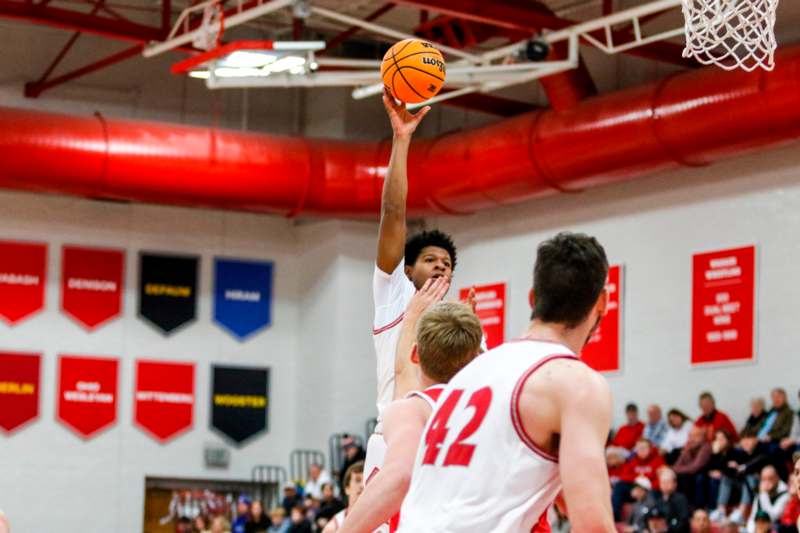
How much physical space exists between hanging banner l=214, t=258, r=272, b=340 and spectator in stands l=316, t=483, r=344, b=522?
445cm

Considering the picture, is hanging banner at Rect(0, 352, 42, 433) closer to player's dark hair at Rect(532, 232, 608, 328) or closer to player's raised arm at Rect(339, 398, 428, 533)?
player's raised arm at Rect(339, 398, 428, 533)

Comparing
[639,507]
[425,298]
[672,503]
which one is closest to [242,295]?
[639,507]

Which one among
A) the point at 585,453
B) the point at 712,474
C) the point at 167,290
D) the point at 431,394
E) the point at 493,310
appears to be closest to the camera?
the point at 585,453

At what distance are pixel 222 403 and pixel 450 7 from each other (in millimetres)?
10115

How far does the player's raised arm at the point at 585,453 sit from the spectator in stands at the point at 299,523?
717 inches

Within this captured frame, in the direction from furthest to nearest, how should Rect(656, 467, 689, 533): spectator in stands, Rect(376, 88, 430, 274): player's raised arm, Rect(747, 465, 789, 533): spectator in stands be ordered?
Rect(656, 467, 689, 533): spectator in stands
Rect(747, 465, 789, 533): spectator in stands
Rect(376, 88, 430, 274): player's raised arm

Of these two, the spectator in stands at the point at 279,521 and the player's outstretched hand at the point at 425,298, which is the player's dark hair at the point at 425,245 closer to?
the player's outstretched hand at the point at 425,298

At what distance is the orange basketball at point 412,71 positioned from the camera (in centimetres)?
696

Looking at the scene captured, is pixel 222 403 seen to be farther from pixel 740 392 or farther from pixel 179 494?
pixel 740 392

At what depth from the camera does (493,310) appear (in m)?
23.3

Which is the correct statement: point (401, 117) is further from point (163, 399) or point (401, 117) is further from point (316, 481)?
point (163, 399)

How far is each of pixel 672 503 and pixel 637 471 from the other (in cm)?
160

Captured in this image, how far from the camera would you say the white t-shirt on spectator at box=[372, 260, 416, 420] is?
6816 mm

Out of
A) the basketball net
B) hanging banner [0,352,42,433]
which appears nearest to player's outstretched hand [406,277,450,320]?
the basketball net
